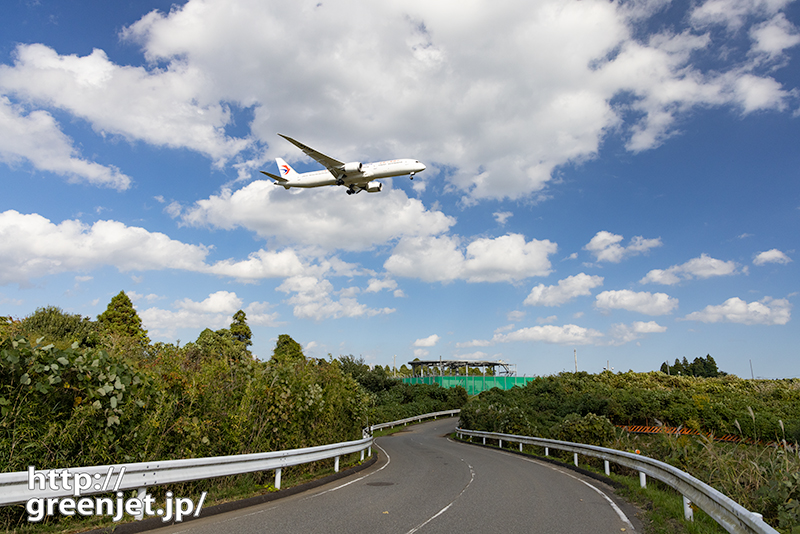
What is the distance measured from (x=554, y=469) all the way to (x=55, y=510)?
558 inches

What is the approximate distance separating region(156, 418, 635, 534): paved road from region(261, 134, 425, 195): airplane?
65.8 ft

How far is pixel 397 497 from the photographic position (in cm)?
954

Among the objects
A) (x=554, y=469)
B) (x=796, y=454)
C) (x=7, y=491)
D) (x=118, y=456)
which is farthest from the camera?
(x=554, y=469)

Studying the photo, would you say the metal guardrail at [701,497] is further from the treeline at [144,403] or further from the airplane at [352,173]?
the airplane at [352,173]

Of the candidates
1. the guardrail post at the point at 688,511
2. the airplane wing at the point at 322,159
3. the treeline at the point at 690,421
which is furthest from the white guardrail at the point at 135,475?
the airplane wing at the point at 322,159

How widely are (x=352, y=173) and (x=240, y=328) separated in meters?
45.6

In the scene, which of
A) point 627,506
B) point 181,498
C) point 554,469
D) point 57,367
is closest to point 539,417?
point 554,469

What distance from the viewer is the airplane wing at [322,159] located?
2762 centimetres

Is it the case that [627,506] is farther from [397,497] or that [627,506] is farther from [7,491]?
[7,491]

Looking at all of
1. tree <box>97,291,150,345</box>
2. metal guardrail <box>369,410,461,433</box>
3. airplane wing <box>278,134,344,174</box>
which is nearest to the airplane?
airplane wing <box>278,134,344,174</box>

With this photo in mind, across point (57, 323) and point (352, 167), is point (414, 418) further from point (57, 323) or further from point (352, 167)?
point (57, 323)

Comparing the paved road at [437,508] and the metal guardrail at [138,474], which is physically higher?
the metal guardrail at [138,474]

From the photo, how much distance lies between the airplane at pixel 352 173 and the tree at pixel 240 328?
39378mm

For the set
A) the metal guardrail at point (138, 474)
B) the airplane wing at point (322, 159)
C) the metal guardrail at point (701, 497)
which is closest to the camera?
the metal guardrail at point (701, 497)
